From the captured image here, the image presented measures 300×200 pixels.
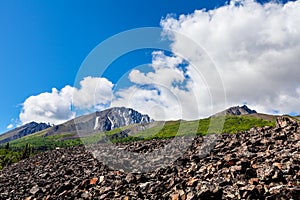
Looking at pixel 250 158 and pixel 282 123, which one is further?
pixel 282 123

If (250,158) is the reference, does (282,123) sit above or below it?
above

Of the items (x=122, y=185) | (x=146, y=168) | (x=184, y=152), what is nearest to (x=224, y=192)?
(x=122, y=185)

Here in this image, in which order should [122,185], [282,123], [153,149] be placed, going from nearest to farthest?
[122,185], [282,123], [153,149]

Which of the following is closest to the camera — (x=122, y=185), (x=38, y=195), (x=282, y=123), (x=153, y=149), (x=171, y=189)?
(x=171, y=189)

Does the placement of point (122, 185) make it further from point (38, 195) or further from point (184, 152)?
point (184, 152)

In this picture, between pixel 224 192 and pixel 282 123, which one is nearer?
pixel 224 192

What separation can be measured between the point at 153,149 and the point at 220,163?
18.1 metres

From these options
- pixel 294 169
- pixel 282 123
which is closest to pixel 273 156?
→ pixel 294 169

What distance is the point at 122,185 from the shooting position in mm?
21438

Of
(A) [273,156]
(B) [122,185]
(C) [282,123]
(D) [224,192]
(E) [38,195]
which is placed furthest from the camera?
(C) [282,123]

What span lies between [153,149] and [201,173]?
59.1 feet

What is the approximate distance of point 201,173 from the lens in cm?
2016

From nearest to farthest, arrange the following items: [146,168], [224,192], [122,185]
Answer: [224,192] < [122,185] < [146,168]

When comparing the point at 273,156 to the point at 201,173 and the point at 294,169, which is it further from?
the point at 201,173
